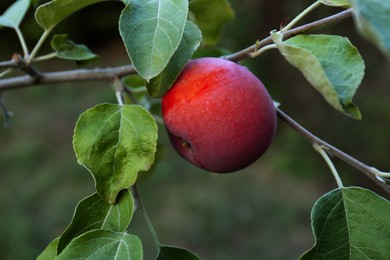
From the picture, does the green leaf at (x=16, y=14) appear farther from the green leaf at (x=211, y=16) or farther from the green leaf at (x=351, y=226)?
the green leaf at (x=351, y=226)

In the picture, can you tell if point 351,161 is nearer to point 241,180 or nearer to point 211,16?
point 211,16

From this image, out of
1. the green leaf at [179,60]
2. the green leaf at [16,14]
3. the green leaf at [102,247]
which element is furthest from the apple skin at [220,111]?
the green leaf at [16,14]

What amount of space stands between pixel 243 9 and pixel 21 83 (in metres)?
2.72

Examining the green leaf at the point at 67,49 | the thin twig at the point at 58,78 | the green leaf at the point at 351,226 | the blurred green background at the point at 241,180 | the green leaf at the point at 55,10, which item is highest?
the green leaf at the point at 55,10

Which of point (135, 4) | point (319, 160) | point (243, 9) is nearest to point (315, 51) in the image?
point (135, 4)

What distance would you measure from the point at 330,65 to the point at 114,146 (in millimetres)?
237

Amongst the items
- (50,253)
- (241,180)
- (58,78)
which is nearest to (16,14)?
(58,78)

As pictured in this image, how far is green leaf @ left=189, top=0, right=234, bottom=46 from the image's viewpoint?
0.92 meters

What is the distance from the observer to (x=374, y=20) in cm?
43

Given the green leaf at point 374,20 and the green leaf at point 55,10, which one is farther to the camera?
the green leaf at point 55,10

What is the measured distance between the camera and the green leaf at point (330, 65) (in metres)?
0.48

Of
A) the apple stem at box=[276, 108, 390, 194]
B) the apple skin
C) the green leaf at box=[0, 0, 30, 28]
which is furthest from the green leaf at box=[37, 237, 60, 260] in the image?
the green leaf at box=[0, 0, 30, 28]

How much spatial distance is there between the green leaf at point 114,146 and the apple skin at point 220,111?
0.04 m

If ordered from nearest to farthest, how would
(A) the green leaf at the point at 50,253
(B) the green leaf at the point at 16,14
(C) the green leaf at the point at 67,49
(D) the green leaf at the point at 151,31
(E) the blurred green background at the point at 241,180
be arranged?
(D) the green leaf at the point at 151,31 → (A) the green leaf at the point at 50,253 → (C) the green leaf at the point at 67,49 → (B) the green leaf at the point at 16,14 → (E) the blurred green background at the point at 241,180
